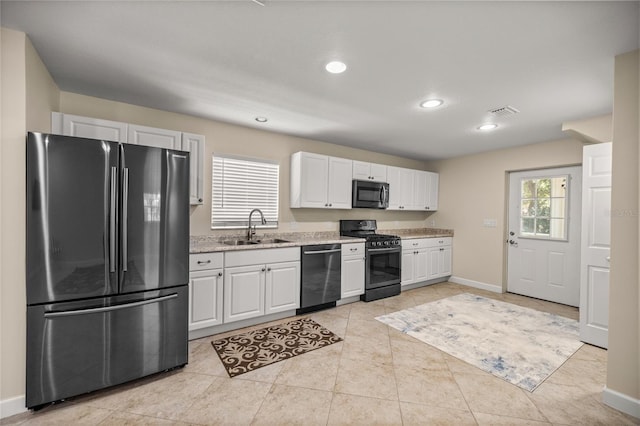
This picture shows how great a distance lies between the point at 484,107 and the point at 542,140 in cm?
210

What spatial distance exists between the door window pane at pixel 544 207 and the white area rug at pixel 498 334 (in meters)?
1.32

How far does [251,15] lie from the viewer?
1643mm

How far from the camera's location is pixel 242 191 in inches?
150

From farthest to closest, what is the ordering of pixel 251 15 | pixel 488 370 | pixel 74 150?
pixel 488 370
pixel 74 150
pixel 251 15

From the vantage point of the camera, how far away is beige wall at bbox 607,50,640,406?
75.4 inches

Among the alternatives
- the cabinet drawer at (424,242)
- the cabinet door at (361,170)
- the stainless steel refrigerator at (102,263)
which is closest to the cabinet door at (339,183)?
the cabinet door at (361,170)

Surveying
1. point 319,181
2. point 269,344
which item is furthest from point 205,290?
point 319,181

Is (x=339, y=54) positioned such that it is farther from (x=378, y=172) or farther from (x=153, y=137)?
(x=378, y=172)

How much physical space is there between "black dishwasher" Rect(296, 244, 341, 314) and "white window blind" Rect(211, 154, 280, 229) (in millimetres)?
814

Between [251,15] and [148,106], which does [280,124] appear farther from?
[251,15]

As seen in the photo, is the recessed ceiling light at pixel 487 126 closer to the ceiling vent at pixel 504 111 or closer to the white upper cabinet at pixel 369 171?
the ceiling vent at pixel 504 111

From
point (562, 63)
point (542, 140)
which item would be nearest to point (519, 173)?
point (542, 140)

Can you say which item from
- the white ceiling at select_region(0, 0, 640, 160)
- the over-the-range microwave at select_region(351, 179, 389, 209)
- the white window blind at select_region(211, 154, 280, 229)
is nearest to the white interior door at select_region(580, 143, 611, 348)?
the white ceiling at select_region(0, 0, 640, 160)

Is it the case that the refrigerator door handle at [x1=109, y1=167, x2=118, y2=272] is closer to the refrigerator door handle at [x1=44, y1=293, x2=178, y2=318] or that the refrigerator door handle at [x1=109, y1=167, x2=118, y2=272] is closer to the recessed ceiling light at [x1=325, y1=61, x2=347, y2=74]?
the refrigerator door handle at [x1=44, y1=293, x2=178, y2=318]
